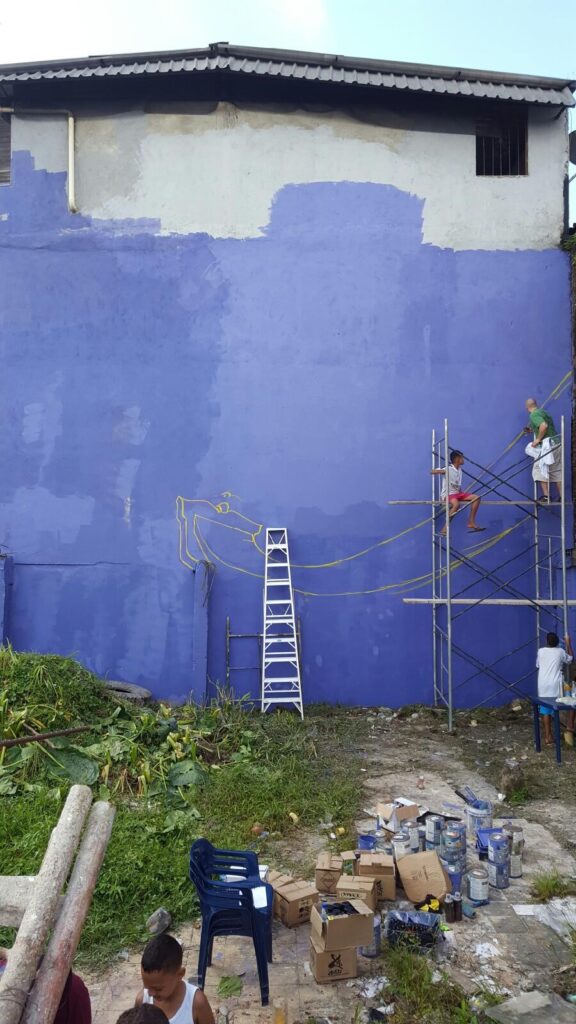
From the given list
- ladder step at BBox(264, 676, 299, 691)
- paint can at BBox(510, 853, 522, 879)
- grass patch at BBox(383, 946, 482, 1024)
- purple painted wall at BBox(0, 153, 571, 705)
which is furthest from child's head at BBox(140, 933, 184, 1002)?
purple painted wall at BBox(0, 153, 571, 705)

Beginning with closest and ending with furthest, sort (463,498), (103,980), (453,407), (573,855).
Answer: (103,980)
(573,855)
(463,498)
(453,407)

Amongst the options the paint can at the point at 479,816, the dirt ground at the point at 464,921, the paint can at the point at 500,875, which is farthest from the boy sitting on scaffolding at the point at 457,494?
the paint can at the point at 500,875

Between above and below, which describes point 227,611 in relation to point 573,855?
above

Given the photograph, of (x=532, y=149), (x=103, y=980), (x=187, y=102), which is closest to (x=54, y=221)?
(x=187, y=102)

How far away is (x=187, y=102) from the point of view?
10469 millimetres

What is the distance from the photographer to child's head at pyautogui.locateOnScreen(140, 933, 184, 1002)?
9.69 ft

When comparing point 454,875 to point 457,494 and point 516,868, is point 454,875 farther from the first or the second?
point 457,494

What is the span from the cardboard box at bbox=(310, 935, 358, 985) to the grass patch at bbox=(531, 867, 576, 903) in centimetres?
156

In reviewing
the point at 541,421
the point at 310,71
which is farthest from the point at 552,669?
the point at 310,71

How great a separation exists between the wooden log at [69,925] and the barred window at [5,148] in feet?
35.3

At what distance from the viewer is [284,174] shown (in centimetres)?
1045

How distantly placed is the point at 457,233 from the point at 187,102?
4.27 m

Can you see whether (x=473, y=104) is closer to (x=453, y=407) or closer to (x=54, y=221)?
(x=453, y=407)

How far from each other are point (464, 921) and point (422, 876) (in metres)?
0.35
